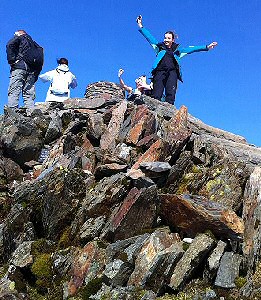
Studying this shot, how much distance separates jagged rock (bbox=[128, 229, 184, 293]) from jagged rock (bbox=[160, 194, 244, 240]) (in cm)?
88

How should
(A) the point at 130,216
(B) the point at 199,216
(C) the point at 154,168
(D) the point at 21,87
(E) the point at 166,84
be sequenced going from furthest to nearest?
(E) the point at 166,84 < (D) the point at 21,87 < (C) the point at 154,168 < (A) the point at 130,216 < (B) the point at 199,216

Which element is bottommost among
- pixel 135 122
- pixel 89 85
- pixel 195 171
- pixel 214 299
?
pixel 214 299

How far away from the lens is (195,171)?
15438mm

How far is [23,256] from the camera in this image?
41.9 feet

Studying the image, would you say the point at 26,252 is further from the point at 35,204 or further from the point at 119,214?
the point at 119,214

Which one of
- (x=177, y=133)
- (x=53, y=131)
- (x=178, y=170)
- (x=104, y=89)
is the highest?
(x=104, y=89)

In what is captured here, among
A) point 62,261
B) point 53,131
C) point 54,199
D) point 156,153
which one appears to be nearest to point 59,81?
point 53,131

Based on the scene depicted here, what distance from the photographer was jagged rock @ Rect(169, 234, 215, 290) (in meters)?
10.6

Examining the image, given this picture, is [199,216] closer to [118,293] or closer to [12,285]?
[118,293]

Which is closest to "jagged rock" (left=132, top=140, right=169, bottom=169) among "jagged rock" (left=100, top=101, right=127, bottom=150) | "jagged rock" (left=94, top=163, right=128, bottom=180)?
"jagged rock" (left=94, top=163, right=128, bottom=180)

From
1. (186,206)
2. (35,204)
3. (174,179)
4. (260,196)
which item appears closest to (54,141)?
(35,204)

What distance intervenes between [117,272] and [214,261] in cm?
273

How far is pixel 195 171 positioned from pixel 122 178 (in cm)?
319

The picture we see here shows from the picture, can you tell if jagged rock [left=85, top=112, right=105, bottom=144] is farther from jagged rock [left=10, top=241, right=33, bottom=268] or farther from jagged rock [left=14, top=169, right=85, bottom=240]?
jagged rock [left=10, top=241, right=33, bottom=268]
